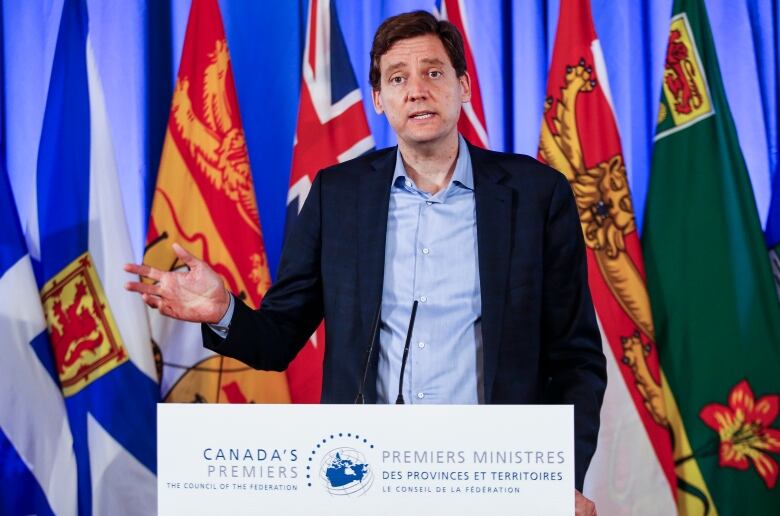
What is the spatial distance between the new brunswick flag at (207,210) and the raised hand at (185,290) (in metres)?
1.55

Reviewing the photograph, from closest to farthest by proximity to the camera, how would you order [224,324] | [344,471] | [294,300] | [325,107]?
[344,471]
[224,324]
[294,300]
[325,107]

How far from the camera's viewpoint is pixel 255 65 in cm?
347

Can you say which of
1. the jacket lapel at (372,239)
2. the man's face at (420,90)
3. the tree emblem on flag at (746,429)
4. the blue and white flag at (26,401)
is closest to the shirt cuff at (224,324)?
the jacket lapel at (372,239)

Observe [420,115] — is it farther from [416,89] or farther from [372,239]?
[372,239]

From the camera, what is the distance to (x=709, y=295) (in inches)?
129

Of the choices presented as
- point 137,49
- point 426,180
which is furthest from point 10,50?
point 426,180

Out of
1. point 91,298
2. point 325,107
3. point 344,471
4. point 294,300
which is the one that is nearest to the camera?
point 344,471

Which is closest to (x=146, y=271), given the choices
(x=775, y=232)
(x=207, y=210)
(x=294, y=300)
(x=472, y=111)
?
(x=294, y=300)

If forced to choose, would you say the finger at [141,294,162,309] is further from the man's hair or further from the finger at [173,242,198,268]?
→ the man's hair

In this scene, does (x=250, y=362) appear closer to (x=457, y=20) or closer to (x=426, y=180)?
(x=426, y=180)

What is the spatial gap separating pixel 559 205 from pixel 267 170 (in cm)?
172

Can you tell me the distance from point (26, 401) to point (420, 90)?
1.92 m

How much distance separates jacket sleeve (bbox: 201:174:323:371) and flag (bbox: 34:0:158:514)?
4.30 ft

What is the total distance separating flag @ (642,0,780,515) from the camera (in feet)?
10.7
